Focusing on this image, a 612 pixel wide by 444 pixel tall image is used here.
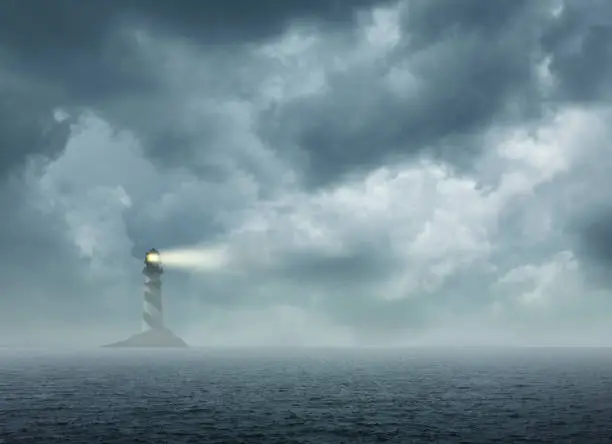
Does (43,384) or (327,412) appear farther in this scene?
(43,384)

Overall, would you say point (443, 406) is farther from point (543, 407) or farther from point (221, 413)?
point (221, 413)

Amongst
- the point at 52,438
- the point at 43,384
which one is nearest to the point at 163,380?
the point at 43,384

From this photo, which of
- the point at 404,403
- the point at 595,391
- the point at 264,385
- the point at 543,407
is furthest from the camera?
the point at 264,385

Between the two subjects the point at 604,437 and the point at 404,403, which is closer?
the point at 604,437

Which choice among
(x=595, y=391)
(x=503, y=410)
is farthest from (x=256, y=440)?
(x=595, y=391)

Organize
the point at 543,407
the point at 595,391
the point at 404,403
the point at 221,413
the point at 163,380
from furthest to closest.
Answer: the point at 163,380 → the point at 595,391 → the point at 404,403 → the point at 543,407 → the point at 221,413

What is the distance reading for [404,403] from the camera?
101 metres

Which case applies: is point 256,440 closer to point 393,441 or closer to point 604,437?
point 393,441

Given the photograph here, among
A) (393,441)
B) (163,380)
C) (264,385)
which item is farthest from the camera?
(163,380)

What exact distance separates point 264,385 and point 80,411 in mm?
55487

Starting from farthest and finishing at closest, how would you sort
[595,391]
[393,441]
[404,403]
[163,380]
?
[163,380] < [595,391] < [404,403] < [393,441]

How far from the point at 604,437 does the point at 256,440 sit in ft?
128

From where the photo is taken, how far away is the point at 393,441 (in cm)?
6556

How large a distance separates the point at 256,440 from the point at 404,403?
4218 centimetres
